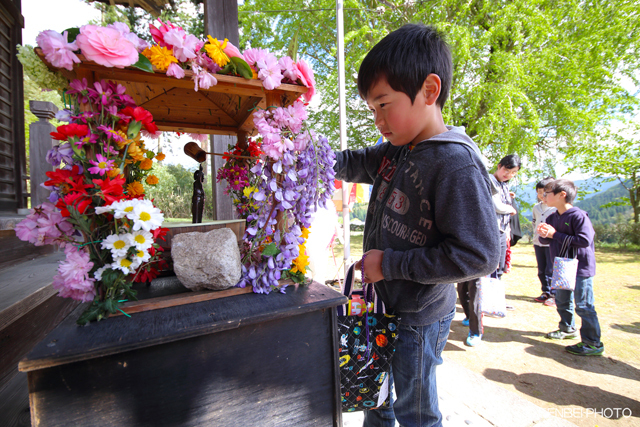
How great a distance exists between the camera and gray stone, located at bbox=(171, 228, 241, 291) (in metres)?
1.10

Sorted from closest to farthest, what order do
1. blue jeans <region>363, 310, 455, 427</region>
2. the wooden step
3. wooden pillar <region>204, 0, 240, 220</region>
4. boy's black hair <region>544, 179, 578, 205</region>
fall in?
1. blue jeans <region>363, 310, 455, 427</region>
2. the wooden step
3. wooden pillar <region>204, 0, 240, 220</region>
4. boy's black hair <region>544, 179, 578, 205</region>

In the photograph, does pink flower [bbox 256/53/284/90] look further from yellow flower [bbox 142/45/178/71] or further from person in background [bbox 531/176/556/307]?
person in background [bbox 531/176/556/307]

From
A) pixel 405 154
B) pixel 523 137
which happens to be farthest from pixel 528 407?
pixel 523 137

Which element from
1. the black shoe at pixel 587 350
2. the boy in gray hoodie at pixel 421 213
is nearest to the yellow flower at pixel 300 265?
the boy in gray hoodie at pixel 421 213

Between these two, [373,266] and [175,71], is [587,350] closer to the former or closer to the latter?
[373,266]

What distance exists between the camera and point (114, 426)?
2.75 ft

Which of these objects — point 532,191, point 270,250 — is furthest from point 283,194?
point 532,191

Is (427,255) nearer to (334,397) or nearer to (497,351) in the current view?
(334,397)

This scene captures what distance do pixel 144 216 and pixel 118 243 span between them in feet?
0.36

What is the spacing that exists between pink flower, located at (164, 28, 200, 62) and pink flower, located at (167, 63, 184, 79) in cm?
4

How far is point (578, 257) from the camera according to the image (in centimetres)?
310

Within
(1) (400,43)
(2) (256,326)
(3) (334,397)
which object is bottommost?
(3) (334,397)

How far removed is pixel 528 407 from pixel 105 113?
10.1 feet

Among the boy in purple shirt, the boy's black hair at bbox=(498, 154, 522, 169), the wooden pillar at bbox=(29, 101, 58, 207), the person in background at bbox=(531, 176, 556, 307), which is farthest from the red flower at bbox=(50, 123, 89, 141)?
the person in background at bbox=(531, 176, 556, 307)
